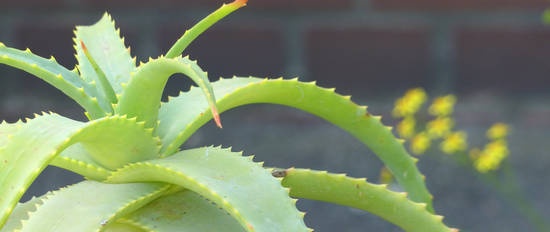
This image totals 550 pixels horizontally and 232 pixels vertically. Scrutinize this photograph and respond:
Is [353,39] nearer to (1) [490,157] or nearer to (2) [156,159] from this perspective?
(1) [490,157]

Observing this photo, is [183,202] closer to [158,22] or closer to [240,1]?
[240,1]

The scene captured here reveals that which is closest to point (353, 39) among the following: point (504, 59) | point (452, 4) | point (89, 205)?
point (452, 4)

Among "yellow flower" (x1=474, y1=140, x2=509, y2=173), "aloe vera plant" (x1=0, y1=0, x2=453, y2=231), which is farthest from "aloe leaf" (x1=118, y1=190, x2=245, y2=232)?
"yellow flower" (x1=474, y1=140, x2=509, y2=173)

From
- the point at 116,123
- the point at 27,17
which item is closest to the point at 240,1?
the point at 116,123

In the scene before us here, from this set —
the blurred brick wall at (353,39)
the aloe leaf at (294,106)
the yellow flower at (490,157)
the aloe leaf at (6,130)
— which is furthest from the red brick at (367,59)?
the aloe leaf at (6,130)

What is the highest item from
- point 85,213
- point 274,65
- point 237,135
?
point 274,65

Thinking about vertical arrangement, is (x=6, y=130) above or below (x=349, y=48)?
below

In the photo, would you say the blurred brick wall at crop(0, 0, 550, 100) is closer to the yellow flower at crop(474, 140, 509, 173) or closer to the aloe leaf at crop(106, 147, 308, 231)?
the yellow flower at crop(474, 140, 509, 173)
